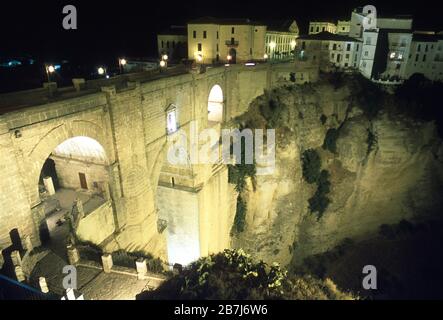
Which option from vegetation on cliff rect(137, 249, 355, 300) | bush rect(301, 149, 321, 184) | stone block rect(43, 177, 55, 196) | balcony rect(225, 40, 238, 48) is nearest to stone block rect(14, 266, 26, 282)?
vegetation on cliff rect(137, 249, 355, 300)

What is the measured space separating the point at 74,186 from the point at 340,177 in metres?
25.2

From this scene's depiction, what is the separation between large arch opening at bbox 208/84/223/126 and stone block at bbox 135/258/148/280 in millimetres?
16578

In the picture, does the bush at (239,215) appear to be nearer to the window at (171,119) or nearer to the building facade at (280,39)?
the window at (171,119)

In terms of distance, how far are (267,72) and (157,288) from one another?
2400 cm

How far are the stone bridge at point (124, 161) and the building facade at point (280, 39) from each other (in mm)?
12272

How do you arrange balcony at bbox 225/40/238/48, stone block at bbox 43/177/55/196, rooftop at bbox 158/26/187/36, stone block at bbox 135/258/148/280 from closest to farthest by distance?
stone block at bbox 135/258/148/280
stone block at bbox 43/177/55/196
balcony at bbox 225/40/238/48
rooftop at bbox 158/26/187/36

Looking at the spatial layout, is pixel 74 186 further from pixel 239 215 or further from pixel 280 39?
pixel 280 39

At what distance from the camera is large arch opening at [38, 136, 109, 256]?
15.1 m

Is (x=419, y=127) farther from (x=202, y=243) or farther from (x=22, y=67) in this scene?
(x=22, y=67)

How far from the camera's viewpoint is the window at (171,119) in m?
20.3

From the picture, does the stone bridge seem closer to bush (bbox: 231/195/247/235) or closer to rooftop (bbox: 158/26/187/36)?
bush (bbox: 231/195/247/235)

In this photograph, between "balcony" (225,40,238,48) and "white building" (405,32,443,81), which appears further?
"balcony" (225,40,238,48)

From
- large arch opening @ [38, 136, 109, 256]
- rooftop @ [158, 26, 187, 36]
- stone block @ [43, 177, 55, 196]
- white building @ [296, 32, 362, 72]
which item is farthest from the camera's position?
rooftop @ [158, 26, 187, 36]

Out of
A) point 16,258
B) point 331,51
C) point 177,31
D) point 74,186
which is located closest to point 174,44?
point 177,31
